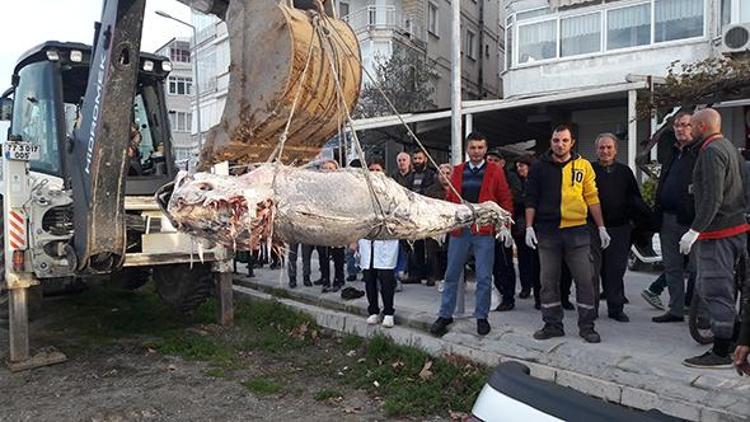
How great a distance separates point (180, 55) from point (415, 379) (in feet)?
157

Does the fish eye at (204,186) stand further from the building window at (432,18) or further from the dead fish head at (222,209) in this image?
the building window at (432,18)

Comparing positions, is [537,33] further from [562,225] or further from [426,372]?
[426,372]

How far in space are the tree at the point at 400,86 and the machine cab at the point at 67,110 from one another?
36.1 feet

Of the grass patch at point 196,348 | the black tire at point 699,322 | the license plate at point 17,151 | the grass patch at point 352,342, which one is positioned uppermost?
the license plate at point 17,151

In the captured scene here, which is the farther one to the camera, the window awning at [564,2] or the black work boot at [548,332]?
the window awning at [564,2]

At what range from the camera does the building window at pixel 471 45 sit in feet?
94.0

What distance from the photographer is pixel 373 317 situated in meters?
6.39

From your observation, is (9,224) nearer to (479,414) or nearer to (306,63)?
(306,63)

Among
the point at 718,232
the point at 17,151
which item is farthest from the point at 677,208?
the point at 17,151

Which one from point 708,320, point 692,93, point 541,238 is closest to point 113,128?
point 541,238

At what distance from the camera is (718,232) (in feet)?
14.8

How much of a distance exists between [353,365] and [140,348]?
7.63ft

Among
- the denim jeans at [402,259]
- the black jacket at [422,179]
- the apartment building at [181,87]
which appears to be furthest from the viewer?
the apartment building at [181,87]

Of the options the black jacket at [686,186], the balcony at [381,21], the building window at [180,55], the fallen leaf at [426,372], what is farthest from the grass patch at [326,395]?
the building window at [180,55]
